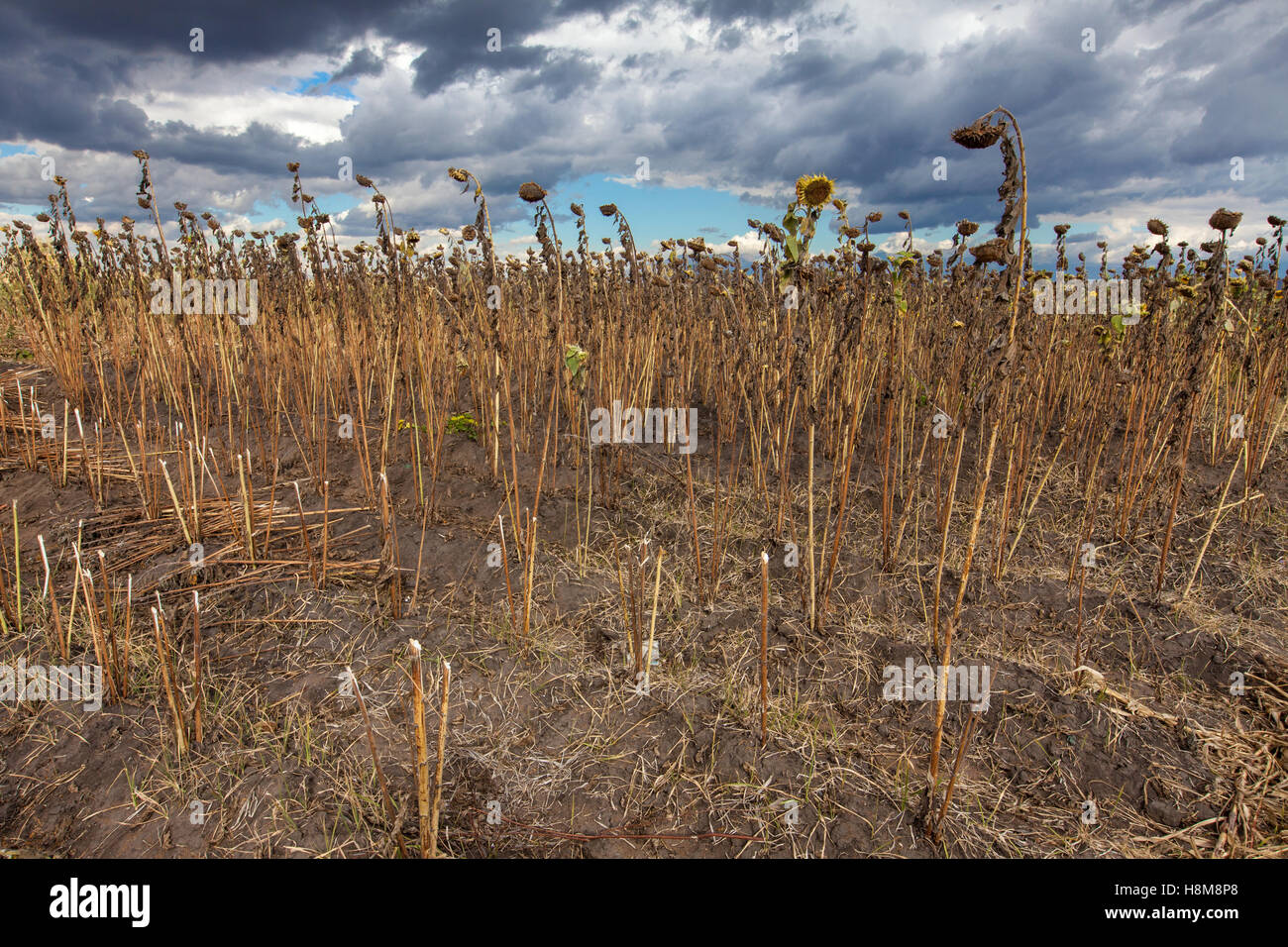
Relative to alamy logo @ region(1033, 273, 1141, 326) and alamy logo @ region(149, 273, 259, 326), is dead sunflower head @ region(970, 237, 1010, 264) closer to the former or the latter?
alamy logo @ region(1033, 273, 1141, 326)

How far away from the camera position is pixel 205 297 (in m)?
3.68

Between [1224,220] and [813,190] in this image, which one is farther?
[1224,220]

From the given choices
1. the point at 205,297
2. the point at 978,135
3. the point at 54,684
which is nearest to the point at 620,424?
the point at 978,135

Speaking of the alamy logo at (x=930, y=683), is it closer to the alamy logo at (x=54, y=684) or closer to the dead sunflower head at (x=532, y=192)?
the dead sunflower head at (x=532, y=192)

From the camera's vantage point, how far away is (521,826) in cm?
169

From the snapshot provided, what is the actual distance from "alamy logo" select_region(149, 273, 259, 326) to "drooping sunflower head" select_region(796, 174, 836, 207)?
2.97m

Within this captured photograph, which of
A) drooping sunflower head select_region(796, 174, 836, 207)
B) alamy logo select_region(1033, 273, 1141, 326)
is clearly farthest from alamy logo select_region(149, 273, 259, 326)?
alamy logo select_region(1033, 273, 1141, 326)

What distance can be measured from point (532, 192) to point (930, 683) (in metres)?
2.33

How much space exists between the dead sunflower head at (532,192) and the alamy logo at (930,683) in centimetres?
216

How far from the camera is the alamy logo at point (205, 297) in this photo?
359 centimetres

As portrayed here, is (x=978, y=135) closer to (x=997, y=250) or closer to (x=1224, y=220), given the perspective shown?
(x=997, y=250)

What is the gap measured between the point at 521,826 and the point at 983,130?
2.22m
